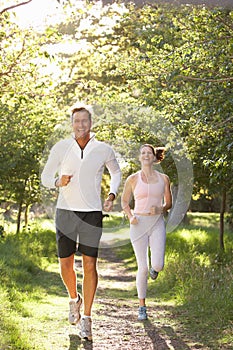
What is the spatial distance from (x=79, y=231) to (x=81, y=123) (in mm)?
1056

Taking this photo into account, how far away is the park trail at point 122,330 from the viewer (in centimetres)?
691

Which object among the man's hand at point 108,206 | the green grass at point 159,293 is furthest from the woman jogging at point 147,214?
the man's hand at point 108,206

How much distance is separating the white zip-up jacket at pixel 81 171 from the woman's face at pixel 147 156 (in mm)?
1255

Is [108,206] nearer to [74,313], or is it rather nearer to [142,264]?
[74,313]

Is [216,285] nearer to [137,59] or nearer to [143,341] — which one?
[143,341]

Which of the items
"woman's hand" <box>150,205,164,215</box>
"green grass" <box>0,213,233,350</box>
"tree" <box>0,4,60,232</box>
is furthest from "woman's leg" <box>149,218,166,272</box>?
"tree" <box>0,4,60,232</box>

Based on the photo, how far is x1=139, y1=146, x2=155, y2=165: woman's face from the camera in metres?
8.34

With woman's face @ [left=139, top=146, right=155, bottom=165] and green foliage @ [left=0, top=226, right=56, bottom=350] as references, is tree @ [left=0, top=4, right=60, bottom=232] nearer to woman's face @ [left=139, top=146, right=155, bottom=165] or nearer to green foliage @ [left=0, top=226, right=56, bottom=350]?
green foliage @ [left=0, top=226, right=56, bottom=350]

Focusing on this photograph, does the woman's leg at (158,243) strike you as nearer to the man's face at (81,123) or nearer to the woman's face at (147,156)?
the woman's face at (147,156)

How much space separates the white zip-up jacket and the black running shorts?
0.22 feet

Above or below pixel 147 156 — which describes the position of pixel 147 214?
below

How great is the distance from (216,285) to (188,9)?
3.99m

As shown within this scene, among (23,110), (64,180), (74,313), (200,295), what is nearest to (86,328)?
(74,313)

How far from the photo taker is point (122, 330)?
7816 mm
